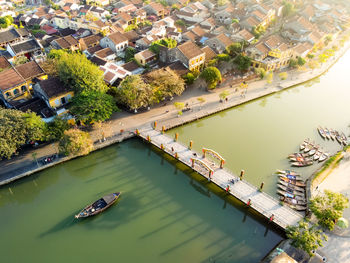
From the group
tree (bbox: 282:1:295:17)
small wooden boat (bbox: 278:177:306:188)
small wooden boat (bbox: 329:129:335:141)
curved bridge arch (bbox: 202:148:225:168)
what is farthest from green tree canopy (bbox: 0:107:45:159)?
tree (bbox: 282:1:295:17)

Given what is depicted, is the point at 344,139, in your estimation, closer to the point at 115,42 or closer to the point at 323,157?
the point at 323,157

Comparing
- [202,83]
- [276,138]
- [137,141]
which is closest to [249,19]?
[202,83]

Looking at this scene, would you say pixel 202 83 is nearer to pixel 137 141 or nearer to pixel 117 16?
pixel 137 141

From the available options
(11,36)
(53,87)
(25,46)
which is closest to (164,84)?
(53,87)

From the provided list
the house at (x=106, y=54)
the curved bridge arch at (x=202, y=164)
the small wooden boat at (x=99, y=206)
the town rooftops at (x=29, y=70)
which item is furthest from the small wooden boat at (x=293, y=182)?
the town rooftops at (x=29, y=70)

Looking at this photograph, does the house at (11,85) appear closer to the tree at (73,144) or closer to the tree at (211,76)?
the tree at (73,144)

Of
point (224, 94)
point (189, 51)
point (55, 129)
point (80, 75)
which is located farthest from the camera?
point (189, 51)

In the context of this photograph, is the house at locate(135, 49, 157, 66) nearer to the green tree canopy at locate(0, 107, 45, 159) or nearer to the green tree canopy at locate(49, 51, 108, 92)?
the green tree canopy at locate(49, 51, 108, 92)

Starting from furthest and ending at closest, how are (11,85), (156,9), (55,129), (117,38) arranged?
(156,9) < (117,38) < (11,85) < (55,129)
